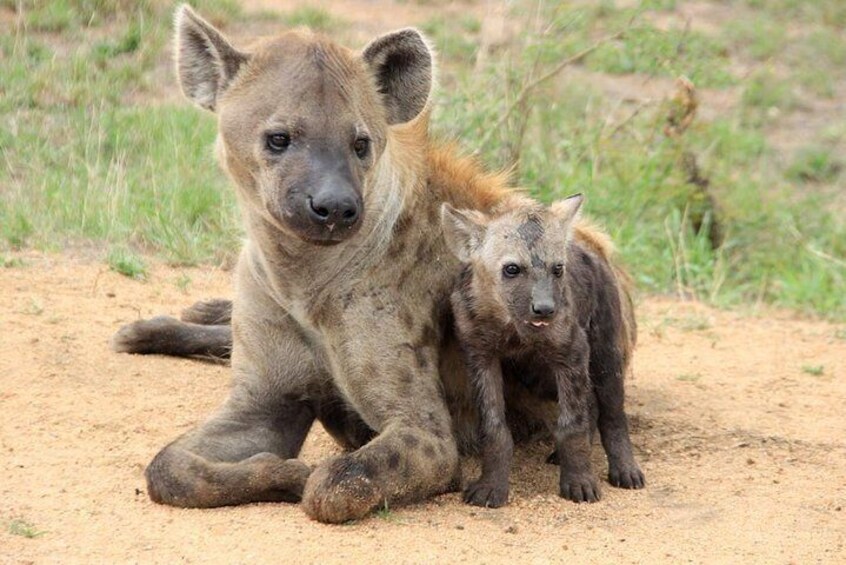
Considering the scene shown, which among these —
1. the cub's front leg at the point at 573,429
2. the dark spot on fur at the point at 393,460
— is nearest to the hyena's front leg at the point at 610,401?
the cub's front leg at the point at 573,429

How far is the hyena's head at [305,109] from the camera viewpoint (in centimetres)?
438

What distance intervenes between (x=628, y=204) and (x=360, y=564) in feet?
16.4

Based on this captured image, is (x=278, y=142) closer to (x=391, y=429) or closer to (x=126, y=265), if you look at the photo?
(x=391, y=429)

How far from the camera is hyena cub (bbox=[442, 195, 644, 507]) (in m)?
4.66

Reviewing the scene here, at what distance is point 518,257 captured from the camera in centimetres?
471

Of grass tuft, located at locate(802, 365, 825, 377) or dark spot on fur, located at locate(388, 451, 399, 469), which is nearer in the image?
dark spot on fur, located at locate(388, 451, 399, 469)

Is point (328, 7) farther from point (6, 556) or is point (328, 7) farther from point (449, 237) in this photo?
point (6, 556)

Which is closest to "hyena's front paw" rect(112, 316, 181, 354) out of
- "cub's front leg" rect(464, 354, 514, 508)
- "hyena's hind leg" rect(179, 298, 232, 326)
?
"hyena's hind leg" rect(179, 298, 232, 326)

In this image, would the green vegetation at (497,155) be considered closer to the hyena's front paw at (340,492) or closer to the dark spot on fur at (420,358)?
the dark spot on fur at (420,358)

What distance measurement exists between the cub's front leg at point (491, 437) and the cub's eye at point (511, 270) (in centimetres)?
27

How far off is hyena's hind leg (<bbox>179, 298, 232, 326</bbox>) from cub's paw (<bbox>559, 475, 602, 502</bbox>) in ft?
7.02

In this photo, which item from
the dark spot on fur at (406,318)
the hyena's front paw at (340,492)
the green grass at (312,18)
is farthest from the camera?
the green grass at (312,18)

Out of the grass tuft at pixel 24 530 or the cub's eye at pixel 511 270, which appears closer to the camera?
the grass tuft at pixel 24 530

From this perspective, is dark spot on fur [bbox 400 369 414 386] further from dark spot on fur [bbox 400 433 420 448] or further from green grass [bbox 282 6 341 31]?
green grass [bbox 282 6 341 31]
